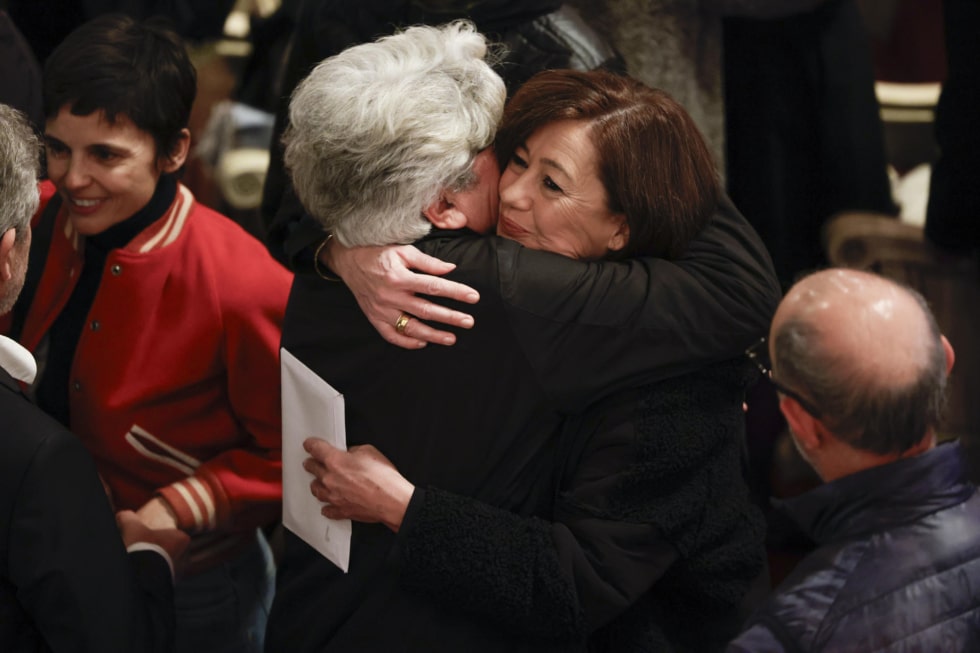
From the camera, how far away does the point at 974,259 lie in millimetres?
2689

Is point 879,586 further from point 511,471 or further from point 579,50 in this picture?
point 579,50

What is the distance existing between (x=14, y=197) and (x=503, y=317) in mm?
792

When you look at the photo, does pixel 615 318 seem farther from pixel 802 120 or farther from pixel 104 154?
pixel 802 120

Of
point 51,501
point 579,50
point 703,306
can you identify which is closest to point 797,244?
point 579,50

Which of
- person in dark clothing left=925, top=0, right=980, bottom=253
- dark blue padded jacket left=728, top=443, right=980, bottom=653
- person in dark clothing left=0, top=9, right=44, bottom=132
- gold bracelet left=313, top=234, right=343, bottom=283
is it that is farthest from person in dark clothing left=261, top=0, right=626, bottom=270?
dark blue padded jacket left=728, top=443, right=980, bottom=653

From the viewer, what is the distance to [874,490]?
147cm

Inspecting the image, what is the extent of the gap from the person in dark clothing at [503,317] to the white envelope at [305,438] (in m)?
0.03

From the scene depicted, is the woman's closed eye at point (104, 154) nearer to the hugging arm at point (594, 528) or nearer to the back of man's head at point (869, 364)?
the hugging arm at point (594, 528)

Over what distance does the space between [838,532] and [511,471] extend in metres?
0.50

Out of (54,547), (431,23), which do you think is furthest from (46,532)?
(431,23)

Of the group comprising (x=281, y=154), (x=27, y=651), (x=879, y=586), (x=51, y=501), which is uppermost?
(x=281, y=154)

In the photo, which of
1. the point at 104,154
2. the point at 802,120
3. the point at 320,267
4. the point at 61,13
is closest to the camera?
the point at 320,267

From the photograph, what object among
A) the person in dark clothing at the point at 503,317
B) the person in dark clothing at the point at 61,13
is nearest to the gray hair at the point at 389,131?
the person in dark clothing at the point at 503,317

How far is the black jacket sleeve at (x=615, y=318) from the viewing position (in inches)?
66.4
